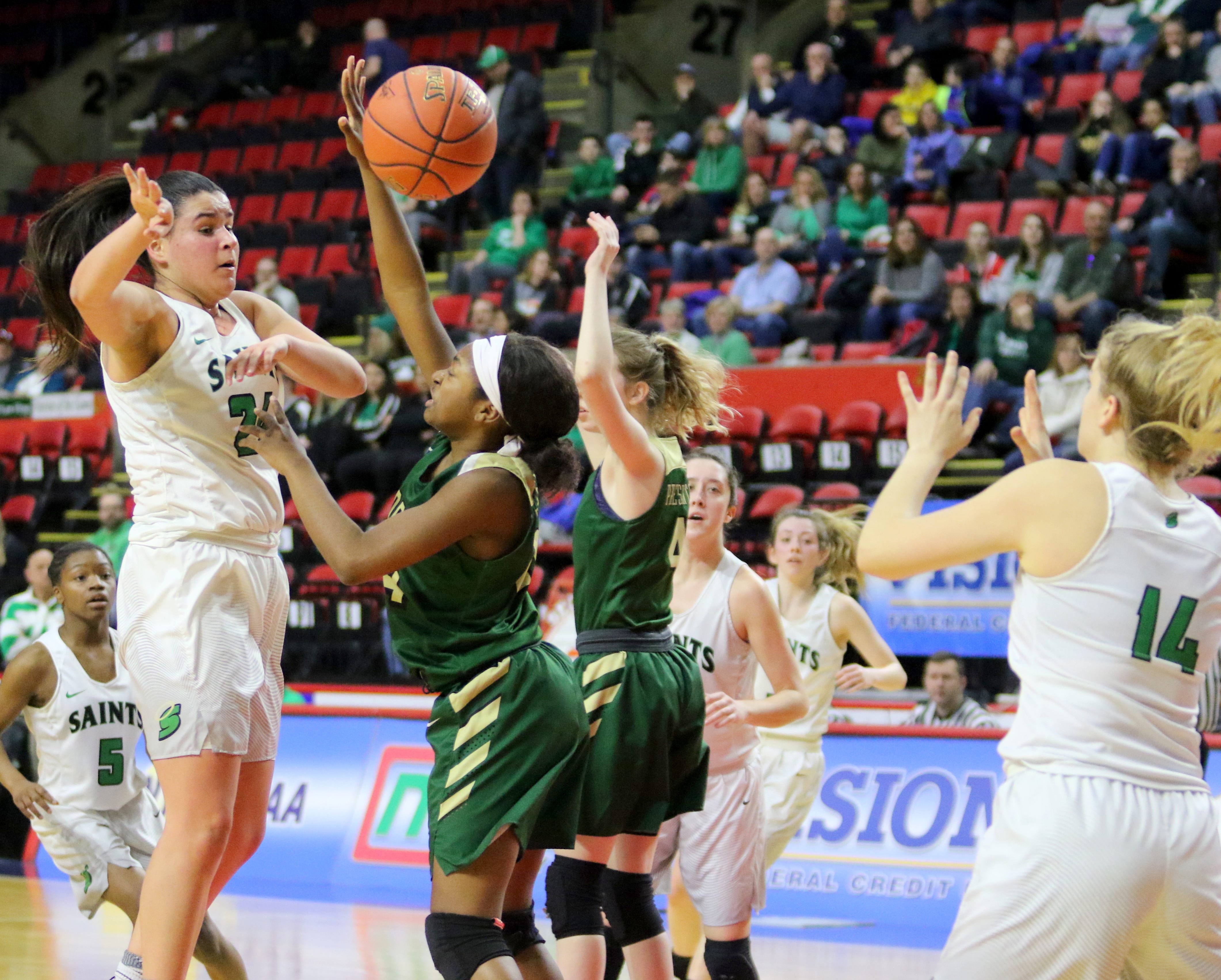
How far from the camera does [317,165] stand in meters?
16.2

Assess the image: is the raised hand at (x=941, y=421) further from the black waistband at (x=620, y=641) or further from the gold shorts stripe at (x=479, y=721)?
the black waistband at (x=620, y=641)

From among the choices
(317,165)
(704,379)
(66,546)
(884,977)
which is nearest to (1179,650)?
(704,379)

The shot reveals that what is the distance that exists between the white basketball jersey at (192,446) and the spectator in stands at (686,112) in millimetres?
Answer: 10882

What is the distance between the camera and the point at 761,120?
1323 cm

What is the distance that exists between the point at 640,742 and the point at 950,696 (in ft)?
13.2

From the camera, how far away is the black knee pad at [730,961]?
399cm

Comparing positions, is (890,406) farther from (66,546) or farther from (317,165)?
(317,165)

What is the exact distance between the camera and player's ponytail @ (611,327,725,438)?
12.9 ft

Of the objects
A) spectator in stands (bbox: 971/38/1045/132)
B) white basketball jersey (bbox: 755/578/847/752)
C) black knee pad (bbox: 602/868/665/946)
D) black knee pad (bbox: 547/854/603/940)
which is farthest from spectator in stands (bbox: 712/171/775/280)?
black knee pad (bbox: 547/854/603/940)

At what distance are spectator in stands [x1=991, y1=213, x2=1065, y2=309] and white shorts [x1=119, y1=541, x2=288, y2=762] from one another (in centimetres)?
773

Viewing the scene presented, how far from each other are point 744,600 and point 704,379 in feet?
2.16

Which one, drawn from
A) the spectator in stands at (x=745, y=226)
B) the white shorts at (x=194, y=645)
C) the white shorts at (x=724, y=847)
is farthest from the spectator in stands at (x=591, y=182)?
the white shorts at (x=194, y=645)

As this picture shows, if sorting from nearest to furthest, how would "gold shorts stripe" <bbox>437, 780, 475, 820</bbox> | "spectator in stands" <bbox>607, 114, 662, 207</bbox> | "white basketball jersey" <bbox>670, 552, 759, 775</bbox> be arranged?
1. "gold shorts stripe" <bbox>437, 780, 475, 820</bbox>
2. "white basketball jersey" <bbox>670, 552, 759, 775</bbox>
3. "spectator in stands" <bbox>607, 114, 662, 207</bbox>

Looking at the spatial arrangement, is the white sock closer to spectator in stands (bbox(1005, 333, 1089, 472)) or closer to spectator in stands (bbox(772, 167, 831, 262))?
spectator in stands (bbox(1005, 333, 1089, 472))
